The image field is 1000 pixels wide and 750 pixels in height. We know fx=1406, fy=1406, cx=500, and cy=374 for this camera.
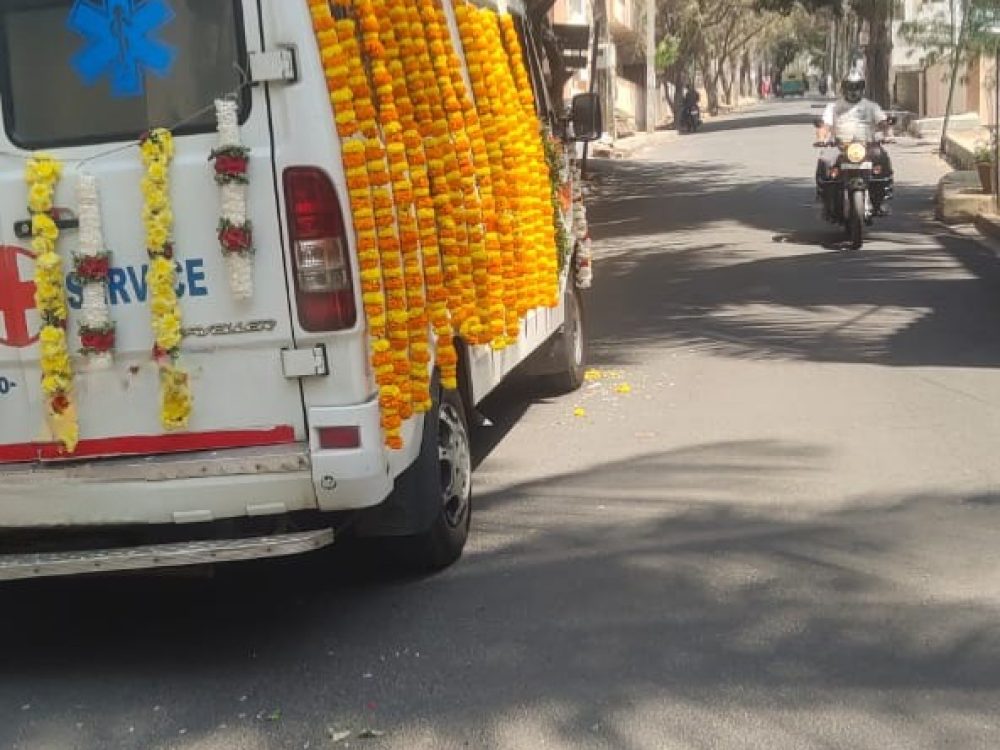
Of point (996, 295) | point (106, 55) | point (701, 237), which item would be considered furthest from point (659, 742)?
point (701, 237)

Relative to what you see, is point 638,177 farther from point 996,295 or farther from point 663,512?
point 663,512

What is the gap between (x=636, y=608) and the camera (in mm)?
5227

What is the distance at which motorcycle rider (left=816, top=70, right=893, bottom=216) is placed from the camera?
1577 centimetres

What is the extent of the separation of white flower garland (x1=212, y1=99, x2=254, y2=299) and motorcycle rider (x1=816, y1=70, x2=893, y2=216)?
12.4 m

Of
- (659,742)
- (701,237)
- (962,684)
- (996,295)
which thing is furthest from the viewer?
(701,237)

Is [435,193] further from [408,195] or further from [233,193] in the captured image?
[233,193]

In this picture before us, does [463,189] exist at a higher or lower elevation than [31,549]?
higher

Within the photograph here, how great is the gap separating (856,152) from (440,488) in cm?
1126

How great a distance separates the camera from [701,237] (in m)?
18.3

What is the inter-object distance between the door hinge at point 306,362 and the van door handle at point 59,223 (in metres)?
0.79

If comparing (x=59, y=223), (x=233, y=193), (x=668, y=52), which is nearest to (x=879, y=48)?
(x=668, y=52)

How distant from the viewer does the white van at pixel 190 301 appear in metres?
4.47

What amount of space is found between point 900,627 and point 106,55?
3.31m

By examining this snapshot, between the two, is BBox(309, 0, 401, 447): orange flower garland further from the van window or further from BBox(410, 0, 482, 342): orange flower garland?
BBox(410, 0, 482, 342): orange flower garland
